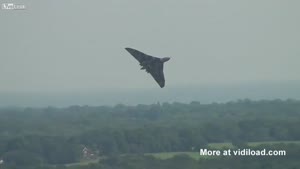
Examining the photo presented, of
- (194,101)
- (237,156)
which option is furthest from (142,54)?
(237,156)

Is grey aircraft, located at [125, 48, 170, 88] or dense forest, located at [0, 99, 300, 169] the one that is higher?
grey aircraft, located at [125, 48, 170, 88]

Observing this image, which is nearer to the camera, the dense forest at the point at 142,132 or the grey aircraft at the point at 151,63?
the dense forest at the point at 142,132

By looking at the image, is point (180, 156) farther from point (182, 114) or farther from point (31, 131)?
point (31, 131)

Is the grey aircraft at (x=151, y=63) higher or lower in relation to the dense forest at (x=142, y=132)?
higher

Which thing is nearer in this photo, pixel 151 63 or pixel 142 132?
pixel 151 63

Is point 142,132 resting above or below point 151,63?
below
